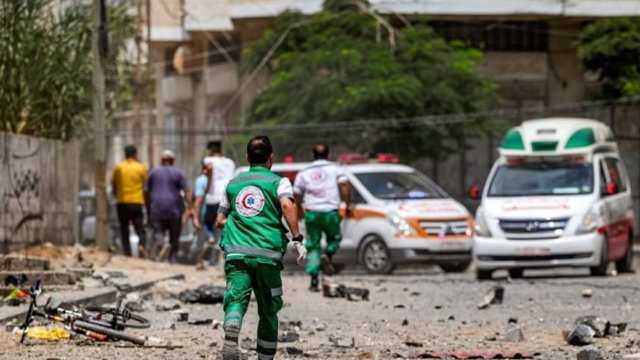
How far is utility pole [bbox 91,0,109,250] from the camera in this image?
79.8ft

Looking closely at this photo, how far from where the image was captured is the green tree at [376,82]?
33.0 m

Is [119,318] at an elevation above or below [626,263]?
above

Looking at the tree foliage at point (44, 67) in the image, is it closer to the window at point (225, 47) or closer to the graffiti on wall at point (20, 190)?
the graffiti on wall at point (20, 190)

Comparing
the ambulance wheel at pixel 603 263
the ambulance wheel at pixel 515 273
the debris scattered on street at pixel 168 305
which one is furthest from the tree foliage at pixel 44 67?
the ambulance wheel at pixel 603 263

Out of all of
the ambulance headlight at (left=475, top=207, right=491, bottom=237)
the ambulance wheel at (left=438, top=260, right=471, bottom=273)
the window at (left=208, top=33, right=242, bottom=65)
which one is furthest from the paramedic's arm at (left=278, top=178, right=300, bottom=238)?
the window at (left=208, top=33, right=242, bottom=65)

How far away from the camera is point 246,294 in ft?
33.1

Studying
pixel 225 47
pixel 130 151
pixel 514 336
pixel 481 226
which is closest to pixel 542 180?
pixel 481 226

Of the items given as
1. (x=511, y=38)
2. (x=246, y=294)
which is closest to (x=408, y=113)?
(x=511, y=38)

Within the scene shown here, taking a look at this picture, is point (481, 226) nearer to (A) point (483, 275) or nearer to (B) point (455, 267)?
(A) point (483, 275)

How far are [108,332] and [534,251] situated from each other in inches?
419

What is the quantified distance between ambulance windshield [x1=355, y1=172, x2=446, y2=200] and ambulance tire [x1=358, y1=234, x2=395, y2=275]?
774 millimetres

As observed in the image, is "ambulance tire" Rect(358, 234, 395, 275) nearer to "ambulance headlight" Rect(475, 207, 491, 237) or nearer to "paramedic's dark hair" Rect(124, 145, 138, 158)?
"ambulance headlight" Rect(475, 207, 491, 237)

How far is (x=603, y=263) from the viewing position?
2206 centimetres

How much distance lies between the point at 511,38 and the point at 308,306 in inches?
1002
